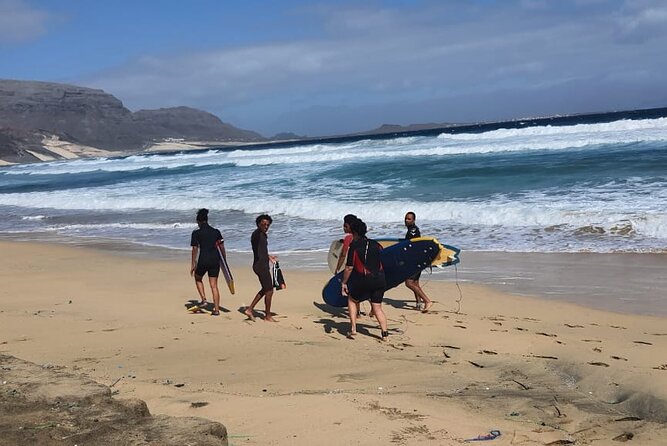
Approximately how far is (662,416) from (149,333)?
489 centimetres

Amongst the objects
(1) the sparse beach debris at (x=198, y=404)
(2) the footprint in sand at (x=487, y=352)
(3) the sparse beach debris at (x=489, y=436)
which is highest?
(1) the sparse beach debris at (x=198, y=404)

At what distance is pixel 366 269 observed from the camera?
747 centimetres

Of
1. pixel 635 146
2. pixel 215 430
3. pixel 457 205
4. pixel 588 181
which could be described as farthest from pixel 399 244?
pixel 635 146

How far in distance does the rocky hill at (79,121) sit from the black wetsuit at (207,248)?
4466 inches

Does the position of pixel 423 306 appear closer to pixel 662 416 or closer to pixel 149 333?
pixel 149 333

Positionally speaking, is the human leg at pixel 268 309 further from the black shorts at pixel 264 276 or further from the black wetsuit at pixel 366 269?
the black wetsuit at pixel 366 269

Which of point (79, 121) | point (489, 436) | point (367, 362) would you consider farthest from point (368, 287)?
point (79, 121)

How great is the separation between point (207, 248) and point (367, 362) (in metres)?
3.24

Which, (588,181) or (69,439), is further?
(588,181)

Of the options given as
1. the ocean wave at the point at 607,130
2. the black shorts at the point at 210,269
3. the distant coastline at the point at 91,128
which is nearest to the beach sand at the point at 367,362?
the black shorts at the point at 210,269

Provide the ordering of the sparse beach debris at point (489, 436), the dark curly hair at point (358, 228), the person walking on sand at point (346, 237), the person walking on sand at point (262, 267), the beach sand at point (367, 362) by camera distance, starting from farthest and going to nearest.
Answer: the person walking on sand at point (262, 267) < the person walking on sand at point (346, 237) < the dark curly hair at point (358, 228) < the beach sand at point (367, 362) < the sparse beach debris at point (489, 436)

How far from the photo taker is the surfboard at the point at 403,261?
8.75 metres

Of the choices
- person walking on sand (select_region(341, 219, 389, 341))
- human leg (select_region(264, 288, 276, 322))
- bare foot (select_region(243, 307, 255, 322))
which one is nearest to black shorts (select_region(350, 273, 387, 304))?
person walking on sand (select_region(341, 219, 389, 341))

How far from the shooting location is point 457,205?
17.0 metres
